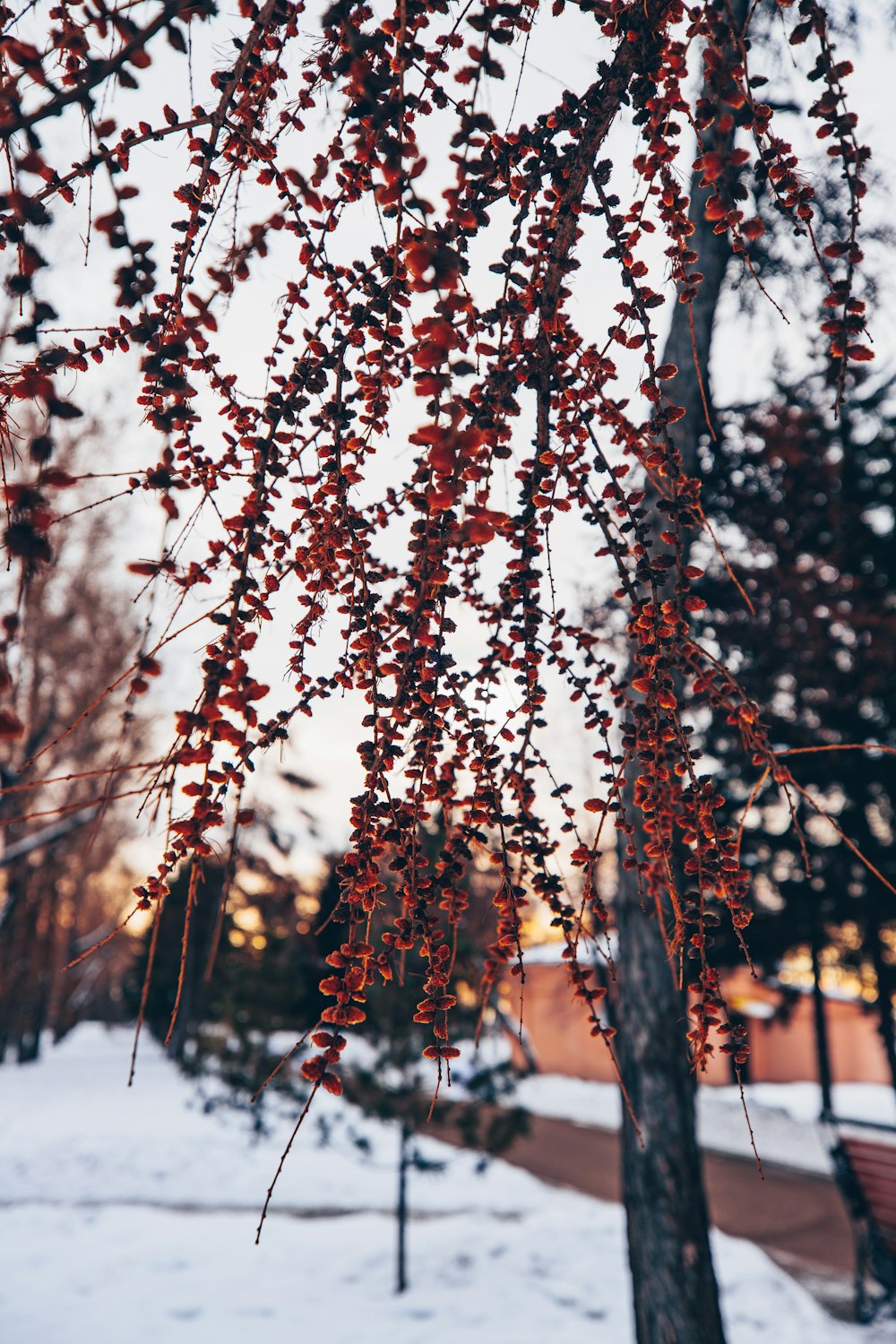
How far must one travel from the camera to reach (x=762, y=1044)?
21312mm

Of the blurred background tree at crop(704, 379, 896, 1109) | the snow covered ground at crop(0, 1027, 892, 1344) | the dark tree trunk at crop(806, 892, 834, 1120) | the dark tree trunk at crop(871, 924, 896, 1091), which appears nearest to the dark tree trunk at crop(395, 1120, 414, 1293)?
the snow covered ground at crop(0, 1027, 892, 1344)

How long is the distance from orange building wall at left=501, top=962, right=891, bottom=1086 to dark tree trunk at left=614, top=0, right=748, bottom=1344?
1633 cm

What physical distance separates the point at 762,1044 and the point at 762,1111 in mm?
6070

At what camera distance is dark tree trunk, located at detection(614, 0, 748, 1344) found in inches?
145

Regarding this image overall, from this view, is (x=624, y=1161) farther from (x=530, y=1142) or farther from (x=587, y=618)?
(x=530, y=1142)

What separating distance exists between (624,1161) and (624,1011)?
0.69 m

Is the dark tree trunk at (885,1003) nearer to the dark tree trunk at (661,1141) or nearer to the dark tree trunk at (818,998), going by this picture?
the dark tree trunk at (818,998)

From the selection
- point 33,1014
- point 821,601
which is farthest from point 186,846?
point 33,1014

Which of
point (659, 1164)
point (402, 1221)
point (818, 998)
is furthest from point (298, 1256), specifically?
point (818, 998)

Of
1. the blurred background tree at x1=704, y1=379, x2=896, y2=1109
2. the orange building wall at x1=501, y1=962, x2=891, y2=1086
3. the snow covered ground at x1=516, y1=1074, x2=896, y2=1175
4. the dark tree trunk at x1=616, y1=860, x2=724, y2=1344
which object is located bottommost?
the snow covered ground at x1=516, y1=1074, x2=896, y2=1175

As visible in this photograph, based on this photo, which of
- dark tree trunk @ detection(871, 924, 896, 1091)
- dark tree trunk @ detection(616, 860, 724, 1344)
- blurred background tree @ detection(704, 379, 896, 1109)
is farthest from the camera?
dark tree trunk @ detection(871, 924, 896, 1091)

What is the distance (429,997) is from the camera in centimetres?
133

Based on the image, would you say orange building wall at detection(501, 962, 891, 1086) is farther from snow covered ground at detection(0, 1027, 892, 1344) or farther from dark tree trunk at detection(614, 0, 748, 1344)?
dark tree trunk at detection(614, 0, 748, 1344)

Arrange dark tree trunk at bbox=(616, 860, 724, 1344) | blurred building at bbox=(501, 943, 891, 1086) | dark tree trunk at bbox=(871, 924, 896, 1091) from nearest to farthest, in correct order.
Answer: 1. dark tree trunk at bbox=(616, 860, 724, 1344)
2. dark tree trunk at bbox=(871, 924, 896, 1091)
3. blurred building at bbox=(501, 943, 891, 1086)
